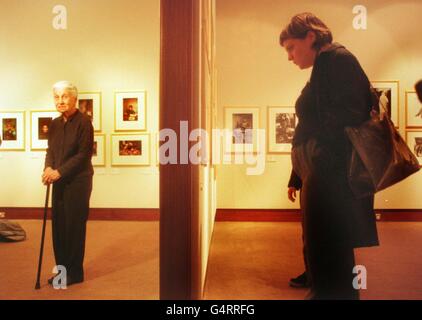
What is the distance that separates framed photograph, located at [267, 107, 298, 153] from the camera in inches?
339

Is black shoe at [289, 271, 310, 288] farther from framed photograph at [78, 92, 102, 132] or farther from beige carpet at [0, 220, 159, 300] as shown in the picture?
framed photograph at [78, 92, 102, 132]

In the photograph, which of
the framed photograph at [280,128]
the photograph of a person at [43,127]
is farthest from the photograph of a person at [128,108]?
the framed photograph at [280,128]

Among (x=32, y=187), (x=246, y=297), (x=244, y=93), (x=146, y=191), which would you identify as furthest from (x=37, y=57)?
(x=246, y=297)

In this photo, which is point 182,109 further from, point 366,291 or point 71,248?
point 366,291

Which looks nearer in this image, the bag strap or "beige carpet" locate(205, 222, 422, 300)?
the bag strap

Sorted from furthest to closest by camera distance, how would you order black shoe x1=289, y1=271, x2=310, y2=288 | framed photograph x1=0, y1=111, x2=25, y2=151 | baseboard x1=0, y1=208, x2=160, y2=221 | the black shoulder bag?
framed photograph x1=0, y1=111, x2=25, y2=151 → baseboard x1=0, y1=208, x2=160, y2=221 → black shoe x1=289, y1=271, x2=310, y2=288 → the black shoulder bag

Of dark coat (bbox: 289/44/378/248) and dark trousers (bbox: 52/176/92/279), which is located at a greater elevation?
dark coat (bbox: 289/44/378/248)

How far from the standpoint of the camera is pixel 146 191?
8320mm

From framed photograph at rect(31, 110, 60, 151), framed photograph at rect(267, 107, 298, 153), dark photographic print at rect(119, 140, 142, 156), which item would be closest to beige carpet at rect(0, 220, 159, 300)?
dark photographic print at rect(119, 140, 142, 156)

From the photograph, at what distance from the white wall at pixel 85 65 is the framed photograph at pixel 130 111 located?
4.8 inches

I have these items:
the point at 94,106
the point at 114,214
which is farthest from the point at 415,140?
the point at 94,106

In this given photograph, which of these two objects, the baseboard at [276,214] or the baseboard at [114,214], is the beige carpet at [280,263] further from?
the baseboard at [114,214]

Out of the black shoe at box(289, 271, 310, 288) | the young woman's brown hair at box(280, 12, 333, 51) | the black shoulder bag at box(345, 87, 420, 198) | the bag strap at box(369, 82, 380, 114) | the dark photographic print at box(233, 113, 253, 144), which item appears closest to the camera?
the black shoulder bag at box(345, 87, 420, 198)

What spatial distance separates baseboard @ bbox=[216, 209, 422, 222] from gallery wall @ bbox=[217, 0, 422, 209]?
12 centimetres
